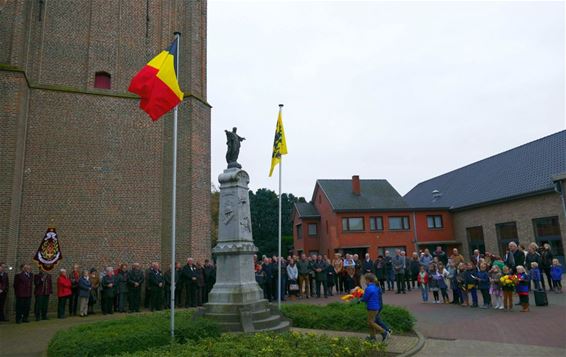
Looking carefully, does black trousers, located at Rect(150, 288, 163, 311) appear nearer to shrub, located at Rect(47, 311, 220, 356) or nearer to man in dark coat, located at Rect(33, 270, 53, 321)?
man in dark coat, located at Rect(33, 270, 53, 321)

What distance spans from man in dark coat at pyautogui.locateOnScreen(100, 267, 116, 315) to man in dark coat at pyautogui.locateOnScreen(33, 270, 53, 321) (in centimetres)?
174

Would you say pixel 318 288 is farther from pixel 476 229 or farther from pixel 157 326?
pixel 476 229

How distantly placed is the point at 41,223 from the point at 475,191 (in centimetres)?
3127

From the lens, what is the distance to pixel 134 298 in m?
15.6

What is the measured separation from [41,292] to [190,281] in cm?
493

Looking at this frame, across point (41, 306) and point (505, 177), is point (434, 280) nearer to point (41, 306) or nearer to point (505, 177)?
point (41, 306)

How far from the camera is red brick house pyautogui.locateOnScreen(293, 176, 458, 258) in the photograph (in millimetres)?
35688

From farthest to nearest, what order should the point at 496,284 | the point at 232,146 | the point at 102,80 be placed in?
the point at 102,80 → the point at 496,284 → the point at 232,146

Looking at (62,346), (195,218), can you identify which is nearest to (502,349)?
(62,346)

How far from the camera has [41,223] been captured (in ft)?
53.8

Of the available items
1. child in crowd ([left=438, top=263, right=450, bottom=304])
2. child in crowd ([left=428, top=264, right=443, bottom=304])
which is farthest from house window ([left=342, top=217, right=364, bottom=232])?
child in crowd ([left=438, top=263, right=450, bottom=304])

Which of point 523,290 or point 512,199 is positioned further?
point 512,199

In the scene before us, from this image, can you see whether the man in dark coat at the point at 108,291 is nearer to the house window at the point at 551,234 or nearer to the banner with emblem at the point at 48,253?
the banner with emblem at the point at 48,253

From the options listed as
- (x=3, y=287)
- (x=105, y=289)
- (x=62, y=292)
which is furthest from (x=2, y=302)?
(x=105, y=289)
